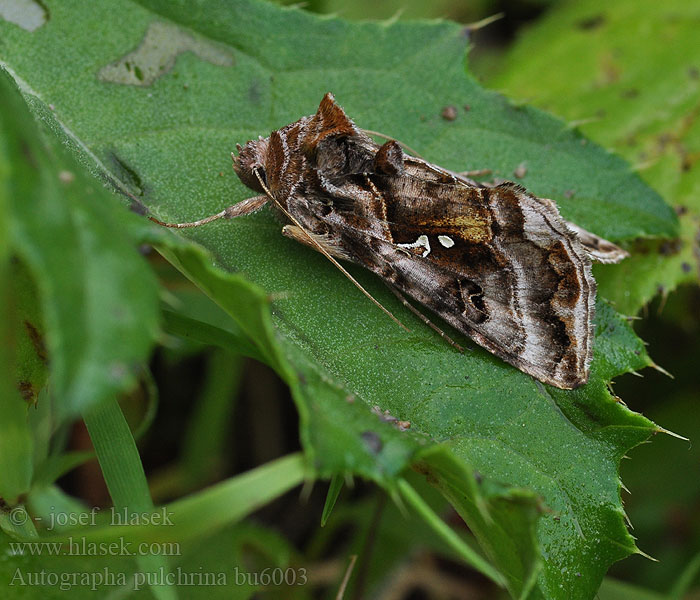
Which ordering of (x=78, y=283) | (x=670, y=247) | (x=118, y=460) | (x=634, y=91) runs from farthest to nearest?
(x=634, y=91) → (x=670, y=247) → (x=118, y=460) → (x=78, y=283)

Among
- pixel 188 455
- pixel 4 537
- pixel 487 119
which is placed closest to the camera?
pixel 4 537

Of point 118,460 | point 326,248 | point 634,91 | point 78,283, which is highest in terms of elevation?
point 634,91

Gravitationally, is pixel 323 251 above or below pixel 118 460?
above

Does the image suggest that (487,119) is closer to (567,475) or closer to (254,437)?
(567,475)

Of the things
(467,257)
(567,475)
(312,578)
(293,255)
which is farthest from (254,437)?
(567,475)

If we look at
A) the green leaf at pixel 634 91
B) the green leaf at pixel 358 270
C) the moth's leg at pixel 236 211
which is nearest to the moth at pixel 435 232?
the moth's leg at pixel 236 211

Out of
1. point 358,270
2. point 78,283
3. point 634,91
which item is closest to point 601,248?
point 358,270

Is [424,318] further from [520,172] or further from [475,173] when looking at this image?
[520,172]
